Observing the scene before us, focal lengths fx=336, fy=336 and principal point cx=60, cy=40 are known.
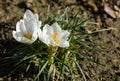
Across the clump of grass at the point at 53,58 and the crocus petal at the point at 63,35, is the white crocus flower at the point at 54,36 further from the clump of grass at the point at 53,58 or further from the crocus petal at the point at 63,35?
the clump of grass at the point at 53,58

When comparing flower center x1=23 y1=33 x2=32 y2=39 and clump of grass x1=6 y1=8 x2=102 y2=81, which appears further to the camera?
clump of grass x1=6 y1=8 x2=102 y2=81

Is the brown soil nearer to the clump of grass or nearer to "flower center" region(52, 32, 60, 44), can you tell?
the clump of grass

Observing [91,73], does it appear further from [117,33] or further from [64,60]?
[117,33]

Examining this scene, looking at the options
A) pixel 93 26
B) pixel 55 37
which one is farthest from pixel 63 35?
pixel 93 26

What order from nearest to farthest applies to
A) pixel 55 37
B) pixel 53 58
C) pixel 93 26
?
pixel 55 37 < pixel 53 58 < pixel 93 26

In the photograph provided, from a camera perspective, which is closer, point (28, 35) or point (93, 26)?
point (28, 35)

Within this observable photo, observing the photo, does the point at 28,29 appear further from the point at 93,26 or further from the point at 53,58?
the point at 93,26

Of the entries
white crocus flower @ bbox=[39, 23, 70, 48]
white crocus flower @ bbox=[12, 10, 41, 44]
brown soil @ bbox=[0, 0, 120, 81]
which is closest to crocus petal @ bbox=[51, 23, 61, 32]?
white crocus flower @ bbox=[39, 23, 70, 48]

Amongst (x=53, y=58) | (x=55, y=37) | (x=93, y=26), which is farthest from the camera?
(x=93, y=26)
